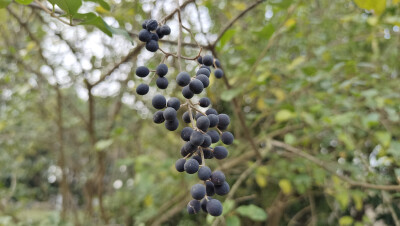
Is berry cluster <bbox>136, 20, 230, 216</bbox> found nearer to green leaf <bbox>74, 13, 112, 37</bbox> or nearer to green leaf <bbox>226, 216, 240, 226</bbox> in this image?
green leaf <bbox>74, 13, 112, 37</bbox>

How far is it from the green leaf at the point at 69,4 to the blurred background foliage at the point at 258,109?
0.65 metres

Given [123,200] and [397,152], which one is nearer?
[397,152]

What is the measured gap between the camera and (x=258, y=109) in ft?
9.10

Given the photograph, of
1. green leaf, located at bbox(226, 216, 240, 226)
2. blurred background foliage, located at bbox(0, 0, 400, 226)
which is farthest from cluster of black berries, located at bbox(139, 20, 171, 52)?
green leaf, located at bbox(226, 216, 240, 226)

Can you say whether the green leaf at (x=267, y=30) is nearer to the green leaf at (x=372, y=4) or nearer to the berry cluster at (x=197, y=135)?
the green leaf at (x=372, y=4)

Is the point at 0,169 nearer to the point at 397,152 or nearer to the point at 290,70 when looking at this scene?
the point at 290,70

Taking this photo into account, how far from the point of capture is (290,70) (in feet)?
6.73

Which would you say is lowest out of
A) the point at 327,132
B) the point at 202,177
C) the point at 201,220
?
the point at 201,220

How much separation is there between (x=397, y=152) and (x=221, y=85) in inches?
54.8

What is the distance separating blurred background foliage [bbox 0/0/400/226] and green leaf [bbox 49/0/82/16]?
652 mm

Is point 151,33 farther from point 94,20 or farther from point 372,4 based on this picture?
point 372,4

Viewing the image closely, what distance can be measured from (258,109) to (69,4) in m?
2.17

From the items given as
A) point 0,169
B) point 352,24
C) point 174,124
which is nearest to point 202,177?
point 174,124

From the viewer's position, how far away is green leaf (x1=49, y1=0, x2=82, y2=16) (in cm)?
82
